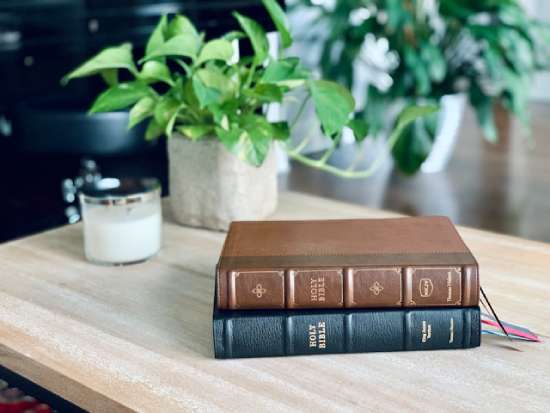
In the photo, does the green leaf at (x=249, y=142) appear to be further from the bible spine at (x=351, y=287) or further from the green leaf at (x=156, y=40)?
the bible spine at (x=351, y=287)

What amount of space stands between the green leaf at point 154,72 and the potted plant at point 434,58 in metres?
1.48

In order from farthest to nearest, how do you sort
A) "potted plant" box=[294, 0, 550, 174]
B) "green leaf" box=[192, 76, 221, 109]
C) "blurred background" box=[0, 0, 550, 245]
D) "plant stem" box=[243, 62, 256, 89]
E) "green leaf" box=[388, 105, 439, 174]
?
"potted plant" box=[294, 0, 550, 174] → "green leaf" box=[388, 105, 439, 174] → "blurred background" box=[0, 0, 550, 245] → "plant stem" box=[243, 62, 256, 89] → "green leaf" box=[192, 76, 221, 109]

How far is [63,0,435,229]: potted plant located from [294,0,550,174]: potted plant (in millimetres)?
1385

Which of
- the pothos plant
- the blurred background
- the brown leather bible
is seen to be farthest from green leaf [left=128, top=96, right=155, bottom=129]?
the blurred background

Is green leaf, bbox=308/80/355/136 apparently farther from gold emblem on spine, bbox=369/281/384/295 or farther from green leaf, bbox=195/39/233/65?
gold emblem on spine, bbox=369/281/384/295

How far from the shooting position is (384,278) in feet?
2.54

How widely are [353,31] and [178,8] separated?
691 mm

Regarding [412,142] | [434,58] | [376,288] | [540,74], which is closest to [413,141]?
[412,142]

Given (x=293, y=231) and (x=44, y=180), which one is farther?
(x=44, y=180)

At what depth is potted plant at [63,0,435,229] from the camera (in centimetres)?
102

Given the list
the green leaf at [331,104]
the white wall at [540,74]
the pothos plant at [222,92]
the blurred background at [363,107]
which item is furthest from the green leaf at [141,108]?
the white wall at [540,74]

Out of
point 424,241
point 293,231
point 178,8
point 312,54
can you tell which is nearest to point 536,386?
point 424,241

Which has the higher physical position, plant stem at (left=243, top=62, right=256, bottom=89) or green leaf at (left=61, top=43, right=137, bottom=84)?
green leaf at (left=61, top=43, right=137, bottom=84)

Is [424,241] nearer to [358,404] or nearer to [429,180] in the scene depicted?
[358,404]
